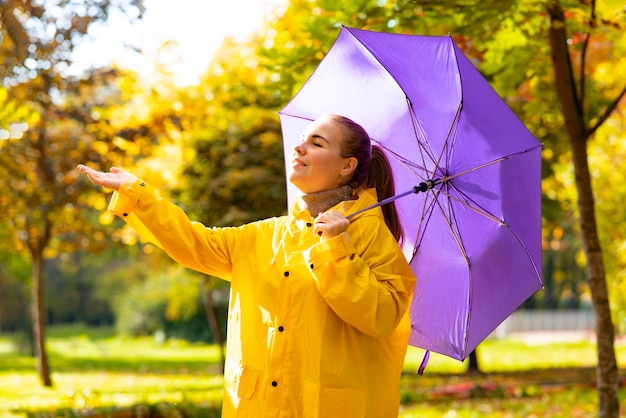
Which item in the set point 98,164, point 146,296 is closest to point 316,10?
point 98,164

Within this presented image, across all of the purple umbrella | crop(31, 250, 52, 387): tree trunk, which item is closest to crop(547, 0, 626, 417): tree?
the purple umbrella

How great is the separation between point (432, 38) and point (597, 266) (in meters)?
3.04

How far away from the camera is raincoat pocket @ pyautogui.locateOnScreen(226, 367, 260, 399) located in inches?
113

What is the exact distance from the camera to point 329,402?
2.79m

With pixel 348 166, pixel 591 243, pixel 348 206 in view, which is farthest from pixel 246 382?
pixel 591 243

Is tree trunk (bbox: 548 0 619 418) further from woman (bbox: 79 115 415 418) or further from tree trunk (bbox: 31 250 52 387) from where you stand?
tree trunk (bbox: 31 250 52 387)

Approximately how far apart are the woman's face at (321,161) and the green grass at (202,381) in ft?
13.3

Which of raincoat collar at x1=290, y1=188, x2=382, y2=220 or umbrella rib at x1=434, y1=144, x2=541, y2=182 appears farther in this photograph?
umbrella rib at x1=434, y1=144, x2=541, y2=182

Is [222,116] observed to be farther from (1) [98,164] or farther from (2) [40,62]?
(2) [40,62]

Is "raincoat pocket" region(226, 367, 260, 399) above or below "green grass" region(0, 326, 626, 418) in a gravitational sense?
above

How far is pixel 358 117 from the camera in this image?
3.40 metres

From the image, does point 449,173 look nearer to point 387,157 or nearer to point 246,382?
point 387,157

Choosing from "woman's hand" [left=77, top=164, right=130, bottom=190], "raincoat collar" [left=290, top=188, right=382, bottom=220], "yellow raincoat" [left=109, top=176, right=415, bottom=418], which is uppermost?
"woman's hand" [left=77, top=164, right=130, bottom=190]

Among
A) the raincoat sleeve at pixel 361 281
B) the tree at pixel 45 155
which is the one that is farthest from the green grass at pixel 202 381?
the raincoat sleeve at pixel 361 281
